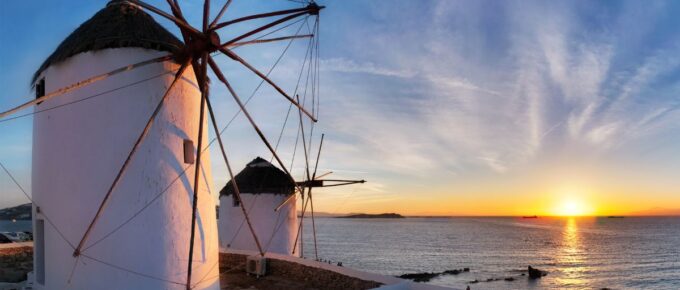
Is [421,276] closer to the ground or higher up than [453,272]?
higher up

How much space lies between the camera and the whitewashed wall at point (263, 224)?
2381 cm

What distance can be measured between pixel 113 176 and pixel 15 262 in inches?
457

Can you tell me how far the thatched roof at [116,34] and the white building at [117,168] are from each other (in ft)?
0.08

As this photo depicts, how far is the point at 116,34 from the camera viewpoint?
9375mm

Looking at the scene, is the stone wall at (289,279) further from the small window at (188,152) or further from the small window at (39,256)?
the small window at (188,152)

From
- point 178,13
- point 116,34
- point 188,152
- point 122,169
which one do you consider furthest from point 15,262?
point 178,13

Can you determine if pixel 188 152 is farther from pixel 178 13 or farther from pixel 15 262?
pixel 15 262

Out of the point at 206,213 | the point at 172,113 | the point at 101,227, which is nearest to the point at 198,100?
the point at 172,113

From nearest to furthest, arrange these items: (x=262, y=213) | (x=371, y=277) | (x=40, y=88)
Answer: (x=40, y=88)
(x=371, y=277)
(x=262, y=213)

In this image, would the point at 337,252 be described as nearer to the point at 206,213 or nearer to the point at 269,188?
the point at 269,188

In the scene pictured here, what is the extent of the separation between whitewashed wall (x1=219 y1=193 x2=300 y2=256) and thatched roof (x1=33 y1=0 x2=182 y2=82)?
47.7 feet

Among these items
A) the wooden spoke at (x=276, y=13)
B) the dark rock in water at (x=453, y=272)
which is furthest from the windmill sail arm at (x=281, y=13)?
the dark rock in water at (x=453, y=272)

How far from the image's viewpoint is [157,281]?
9.11 m

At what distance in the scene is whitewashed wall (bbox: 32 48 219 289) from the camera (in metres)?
8.88
